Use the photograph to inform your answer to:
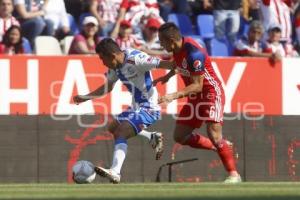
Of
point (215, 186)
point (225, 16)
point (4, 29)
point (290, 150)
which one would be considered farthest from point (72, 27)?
point (215, 186)

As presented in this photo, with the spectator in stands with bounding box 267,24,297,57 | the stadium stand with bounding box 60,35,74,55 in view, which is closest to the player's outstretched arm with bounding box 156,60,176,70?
the stadium stand with bounding box 60,35,74,55

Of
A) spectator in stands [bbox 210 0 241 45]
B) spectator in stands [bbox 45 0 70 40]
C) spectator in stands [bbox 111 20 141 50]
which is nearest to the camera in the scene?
spectator in stands [bbox 111 20 141 50]

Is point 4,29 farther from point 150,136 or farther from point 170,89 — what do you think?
point 150,136

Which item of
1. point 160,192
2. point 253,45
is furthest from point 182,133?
point 253,45

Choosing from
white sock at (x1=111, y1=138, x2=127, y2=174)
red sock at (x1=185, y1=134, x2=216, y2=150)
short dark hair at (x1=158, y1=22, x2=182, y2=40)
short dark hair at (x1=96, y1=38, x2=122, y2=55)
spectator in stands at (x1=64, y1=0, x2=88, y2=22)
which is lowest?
white sock at (x1=111, y1=138, x2=127, y2=174)

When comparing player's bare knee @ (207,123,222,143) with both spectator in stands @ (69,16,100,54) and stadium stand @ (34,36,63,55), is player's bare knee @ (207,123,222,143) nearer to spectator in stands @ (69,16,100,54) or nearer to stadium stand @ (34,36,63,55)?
spectator in stands @ (69,16,100,54)

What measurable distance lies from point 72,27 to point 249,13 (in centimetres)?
360

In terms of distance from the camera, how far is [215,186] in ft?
48.5

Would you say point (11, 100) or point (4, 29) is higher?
point (4, 29)

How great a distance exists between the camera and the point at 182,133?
16.8 metres

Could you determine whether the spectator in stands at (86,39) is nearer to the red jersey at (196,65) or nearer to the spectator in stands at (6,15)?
the spectator in stands at (6,15)

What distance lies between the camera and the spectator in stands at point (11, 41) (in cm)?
1908

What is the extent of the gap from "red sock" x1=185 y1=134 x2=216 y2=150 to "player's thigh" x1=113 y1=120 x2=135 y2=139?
1.31 m

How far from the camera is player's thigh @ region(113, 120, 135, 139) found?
15.5 metres
